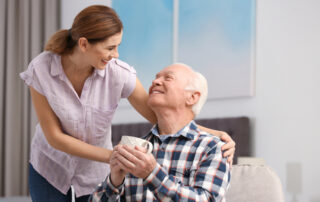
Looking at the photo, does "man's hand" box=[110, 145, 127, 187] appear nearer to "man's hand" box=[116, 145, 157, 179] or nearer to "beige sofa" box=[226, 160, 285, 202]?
"man's hand" box=[116, 145, 157, 179]

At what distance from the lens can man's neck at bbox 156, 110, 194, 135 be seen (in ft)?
5.47

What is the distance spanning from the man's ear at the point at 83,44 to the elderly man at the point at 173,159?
290 mm

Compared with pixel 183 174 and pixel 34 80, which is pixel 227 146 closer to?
pixel 183 174

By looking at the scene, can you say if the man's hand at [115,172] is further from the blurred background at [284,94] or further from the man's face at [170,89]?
the blurred background at [284,94]

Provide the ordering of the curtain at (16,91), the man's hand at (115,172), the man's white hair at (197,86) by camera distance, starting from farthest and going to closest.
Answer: the curtain at (16,91)
the man's white hair at (197,86)
the man's hand at (115,172)

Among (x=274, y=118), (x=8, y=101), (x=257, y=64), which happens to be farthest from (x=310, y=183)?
(x=8, y=101)

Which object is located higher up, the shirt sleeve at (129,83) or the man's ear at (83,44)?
the man's ear at (83,44)

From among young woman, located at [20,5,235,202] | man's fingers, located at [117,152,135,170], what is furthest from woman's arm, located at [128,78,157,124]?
man's fingers, located at [117,152,135,170]

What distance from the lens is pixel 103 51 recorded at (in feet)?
5.32

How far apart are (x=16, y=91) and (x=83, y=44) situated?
11.9 feet

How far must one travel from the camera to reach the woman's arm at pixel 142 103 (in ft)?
5.93

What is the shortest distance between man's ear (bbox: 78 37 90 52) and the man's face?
283 mm

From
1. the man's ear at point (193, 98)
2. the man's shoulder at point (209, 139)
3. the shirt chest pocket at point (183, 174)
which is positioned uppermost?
the man's ear at point (193, 98)

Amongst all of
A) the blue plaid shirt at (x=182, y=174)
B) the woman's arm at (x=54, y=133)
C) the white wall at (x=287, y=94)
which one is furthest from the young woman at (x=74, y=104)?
the white wall at (x=287, y=94)
